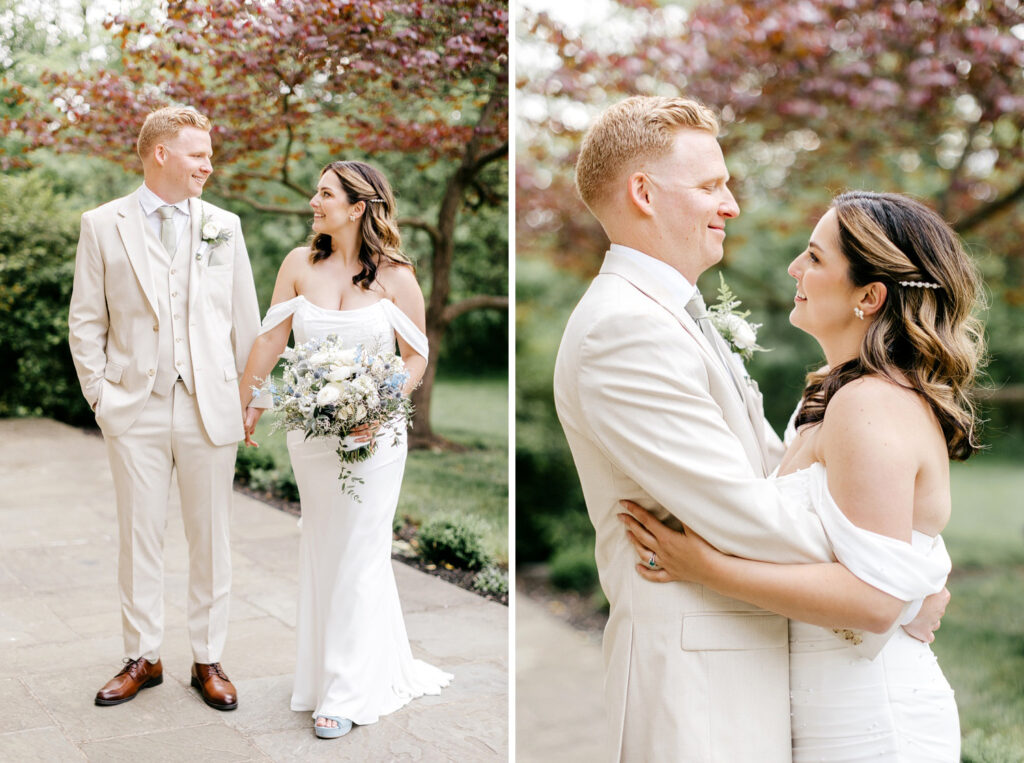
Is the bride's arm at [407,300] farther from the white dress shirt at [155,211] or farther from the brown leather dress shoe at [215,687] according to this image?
the brown leather dress shoe at [215,687]

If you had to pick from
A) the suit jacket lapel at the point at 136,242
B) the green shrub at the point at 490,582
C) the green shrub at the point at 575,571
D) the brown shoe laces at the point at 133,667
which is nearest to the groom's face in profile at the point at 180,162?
the suit jacket lapel at the point at 136,242

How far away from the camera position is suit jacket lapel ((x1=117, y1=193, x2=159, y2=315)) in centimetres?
308

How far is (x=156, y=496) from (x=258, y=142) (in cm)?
179

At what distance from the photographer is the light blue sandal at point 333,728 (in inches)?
125

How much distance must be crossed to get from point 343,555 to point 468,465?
107 inches

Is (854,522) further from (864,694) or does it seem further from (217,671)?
(217,671)

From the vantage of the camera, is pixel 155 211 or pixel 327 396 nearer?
pixel 327 396

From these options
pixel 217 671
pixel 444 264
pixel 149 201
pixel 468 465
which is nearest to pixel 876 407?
pixel 149 201

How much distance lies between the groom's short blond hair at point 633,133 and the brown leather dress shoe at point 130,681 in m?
2.24

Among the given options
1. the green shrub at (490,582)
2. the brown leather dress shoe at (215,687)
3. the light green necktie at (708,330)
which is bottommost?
the green shrub at (490,582)

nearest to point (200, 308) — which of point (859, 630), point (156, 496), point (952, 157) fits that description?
point (156, 496)

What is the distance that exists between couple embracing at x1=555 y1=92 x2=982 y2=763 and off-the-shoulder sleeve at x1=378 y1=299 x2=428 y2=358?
4.52ft

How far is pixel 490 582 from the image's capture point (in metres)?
4.64

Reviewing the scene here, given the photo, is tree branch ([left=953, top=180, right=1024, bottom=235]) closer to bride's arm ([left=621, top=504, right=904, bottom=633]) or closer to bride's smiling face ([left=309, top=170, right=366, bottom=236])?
bride's smiling face ([left=309, top=170, right=366, bottom=236])
